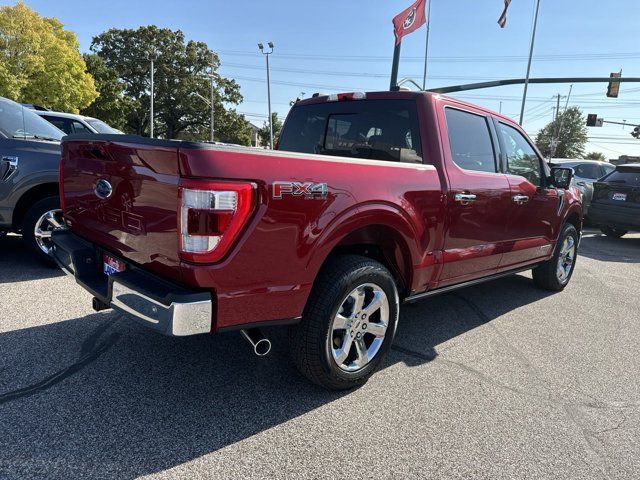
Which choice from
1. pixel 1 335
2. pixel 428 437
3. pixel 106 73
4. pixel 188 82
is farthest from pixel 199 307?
pixel 188 82

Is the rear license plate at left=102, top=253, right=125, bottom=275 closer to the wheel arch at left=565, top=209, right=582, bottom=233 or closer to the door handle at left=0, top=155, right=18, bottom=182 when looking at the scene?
the door handle at left=0, top=155, right=18, bottom=182

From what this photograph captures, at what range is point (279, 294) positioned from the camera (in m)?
2.45

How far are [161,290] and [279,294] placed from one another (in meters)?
0.59

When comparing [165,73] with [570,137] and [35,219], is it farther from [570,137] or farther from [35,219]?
[570,137]

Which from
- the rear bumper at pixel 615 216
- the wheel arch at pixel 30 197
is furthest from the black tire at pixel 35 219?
the rear bumper at pixel 615 216

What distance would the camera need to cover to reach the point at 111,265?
2773mm

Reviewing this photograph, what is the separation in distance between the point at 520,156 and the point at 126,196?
146 inches

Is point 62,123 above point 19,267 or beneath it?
above


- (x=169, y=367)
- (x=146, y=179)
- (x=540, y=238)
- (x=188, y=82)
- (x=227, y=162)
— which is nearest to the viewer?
(x=227, y=162)

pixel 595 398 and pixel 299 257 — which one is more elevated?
pixel 299 257

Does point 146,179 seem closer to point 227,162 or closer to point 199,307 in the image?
point 227,162

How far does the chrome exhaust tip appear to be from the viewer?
8.14 ft

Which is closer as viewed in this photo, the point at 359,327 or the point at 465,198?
the point at 359,327

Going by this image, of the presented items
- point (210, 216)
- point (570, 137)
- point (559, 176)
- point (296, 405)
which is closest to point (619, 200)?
point (559, 176)
